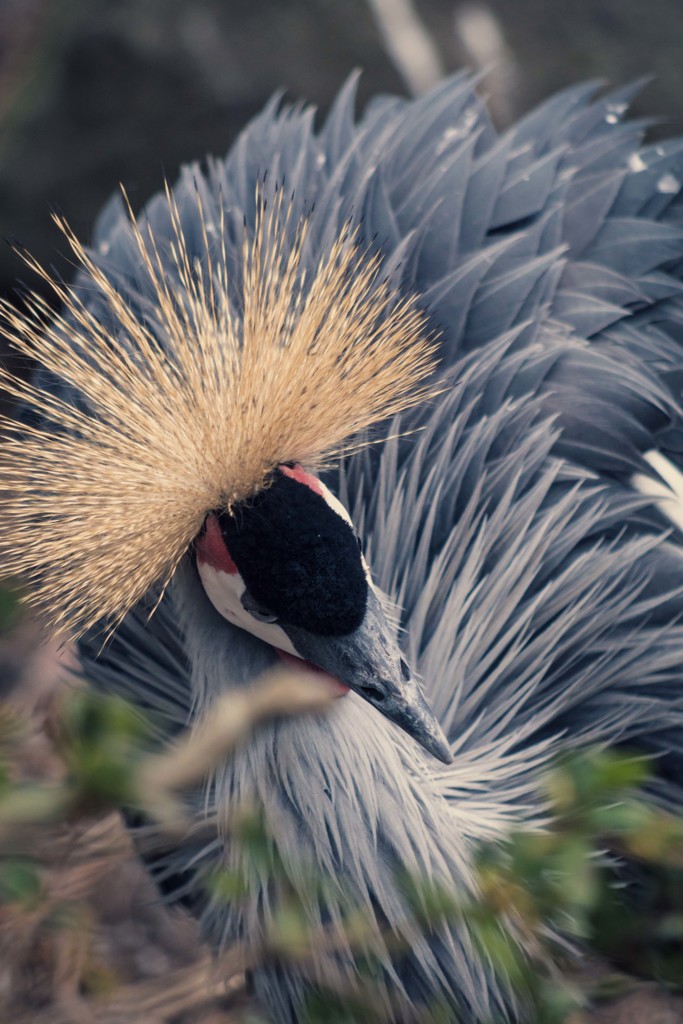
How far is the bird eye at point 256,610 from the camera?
1.21 meters

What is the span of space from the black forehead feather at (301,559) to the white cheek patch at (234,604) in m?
0.04

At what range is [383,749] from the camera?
1.31 metres

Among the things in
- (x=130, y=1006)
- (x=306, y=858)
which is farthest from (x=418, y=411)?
(x=130, y=1006)

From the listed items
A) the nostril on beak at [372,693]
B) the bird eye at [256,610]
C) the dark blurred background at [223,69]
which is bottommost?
the nostril on beak at [372,693]

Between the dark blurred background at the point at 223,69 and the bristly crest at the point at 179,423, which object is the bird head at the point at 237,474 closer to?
the bristly crest at the point at 179,423

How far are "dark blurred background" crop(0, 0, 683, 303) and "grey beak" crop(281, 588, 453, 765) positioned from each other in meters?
1.89

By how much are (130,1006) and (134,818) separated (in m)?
0.59

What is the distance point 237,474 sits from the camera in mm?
1203

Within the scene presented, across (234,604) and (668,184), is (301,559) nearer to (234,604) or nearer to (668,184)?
(234,604)

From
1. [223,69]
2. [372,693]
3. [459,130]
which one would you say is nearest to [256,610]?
[372,693]

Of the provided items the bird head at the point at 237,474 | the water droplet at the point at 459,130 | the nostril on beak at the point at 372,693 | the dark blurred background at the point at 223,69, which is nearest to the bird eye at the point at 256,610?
the bird head at the point at 237,474

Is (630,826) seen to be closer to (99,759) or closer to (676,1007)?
(99,759)

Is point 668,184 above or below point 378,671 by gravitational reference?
above

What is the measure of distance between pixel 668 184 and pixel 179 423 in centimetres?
102
